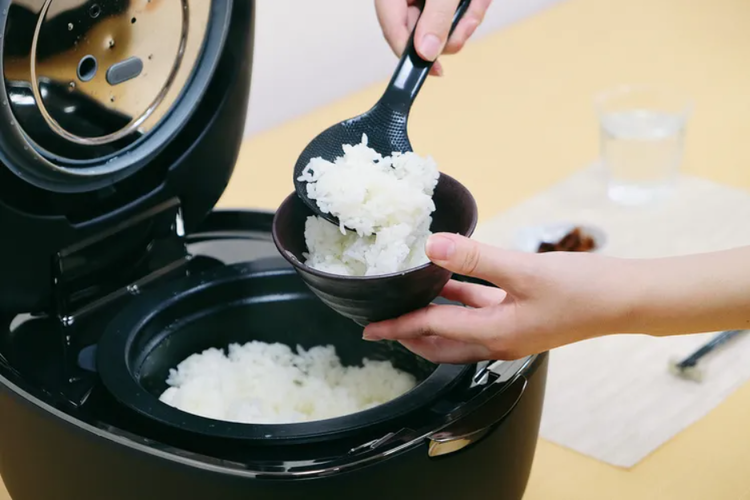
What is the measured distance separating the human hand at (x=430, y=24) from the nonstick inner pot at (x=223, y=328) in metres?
0.30

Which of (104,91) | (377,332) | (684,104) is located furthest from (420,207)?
(684,104)

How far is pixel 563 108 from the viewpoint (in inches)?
76.4

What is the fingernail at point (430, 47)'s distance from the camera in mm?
1020

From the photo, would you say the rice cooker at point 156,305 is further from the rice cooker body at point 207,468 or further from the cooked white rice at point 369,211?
the cooked white rice at point 369,211

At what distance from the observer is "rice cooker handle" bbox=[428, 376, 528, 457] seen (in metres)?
0.77

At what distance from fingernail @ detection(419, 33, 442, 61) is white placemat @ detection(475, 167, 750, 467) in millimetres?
453

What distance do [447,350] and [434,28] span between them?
1.23 ft

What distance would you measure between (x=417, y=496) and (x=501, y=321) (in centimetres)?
17

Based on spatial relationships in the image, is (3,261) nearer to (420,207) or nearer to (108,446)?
(108,446)

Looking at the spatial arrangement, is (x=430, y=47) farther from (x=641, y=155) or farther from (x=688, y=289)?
(x=641, y=155)

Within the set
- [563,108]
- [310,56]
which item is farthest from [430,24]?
[310,56]

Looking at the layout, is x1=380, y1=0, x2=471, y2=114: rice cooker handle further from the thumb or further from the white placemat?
the white placemat

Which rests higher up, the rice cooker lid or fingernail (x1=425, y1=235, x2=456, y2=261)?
the rice cooker lid

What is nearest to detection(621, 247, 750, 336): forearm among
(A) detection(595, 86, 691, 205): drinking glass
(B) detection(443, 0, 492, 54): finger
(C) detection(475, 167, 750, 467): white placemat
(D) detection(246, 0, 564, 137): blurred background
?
(C) detection(475, 167, 750, 467): white placemat
